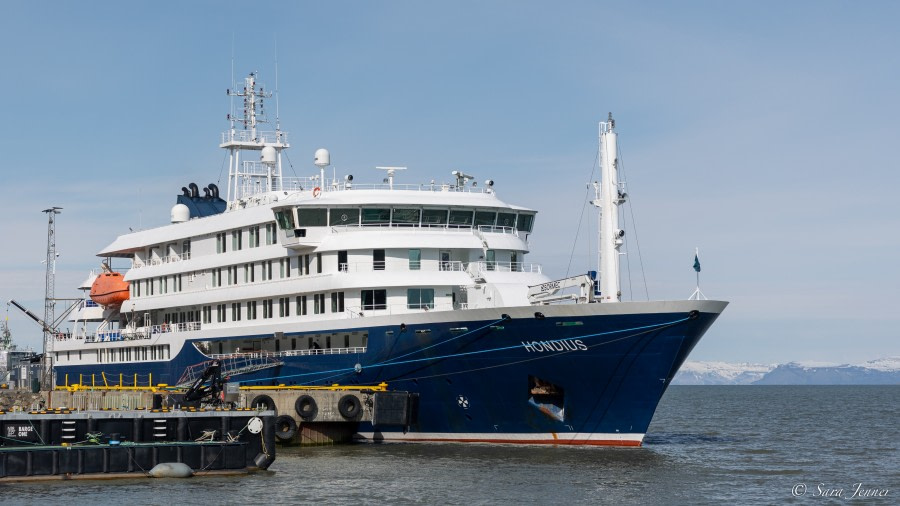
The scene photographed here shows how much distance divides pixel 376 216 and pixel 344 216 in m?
1.13

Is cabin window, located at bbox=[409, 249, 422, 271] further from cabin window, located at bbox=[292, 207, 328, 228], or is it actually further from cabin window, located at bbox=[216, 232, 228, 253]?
cabin window, located at bbox=[216, 232, 228, 253]

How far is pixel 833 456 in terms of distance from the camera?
133 feet

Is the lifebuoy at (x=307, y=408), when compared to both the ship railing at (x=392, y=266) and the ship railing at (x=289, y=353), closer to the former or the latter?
the ship railing at (x=289, y=353)

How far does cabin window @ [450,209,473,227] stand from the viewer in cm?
4219

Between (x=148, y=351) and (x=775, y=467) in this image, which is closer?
(x=775, y=467)

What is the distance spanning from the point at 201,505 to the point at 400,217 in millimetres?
16854

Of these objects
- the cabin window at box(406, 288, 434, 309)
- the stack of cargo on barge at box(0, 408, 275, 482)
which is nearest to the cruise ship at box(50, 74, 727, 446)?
the cabin window at box(406, 288, 434, 309)

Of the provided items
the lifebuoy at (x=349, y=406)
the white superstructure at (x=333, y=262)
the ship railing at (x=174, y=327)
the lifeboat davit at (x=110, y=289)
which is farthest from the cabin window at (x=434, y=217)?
the lifeboat davit at (x=110, y=289)

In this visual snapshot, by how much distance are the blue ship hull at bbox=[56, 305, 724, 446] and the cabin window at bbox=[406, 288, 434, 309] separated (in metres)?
1.94

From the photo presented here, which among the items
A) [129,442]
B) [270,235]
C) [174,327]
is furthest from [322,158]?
[129,442]

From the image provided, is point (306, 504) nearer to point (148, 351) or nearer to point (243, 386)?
point (243, 386)

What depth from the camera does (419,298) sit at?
40062 millimetres

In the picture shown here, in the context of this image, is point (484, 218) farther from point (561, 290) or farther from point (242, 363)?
point (242, 363)

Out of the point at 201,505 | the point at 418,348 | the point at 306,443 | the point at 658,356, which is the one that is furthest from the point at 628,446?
the point at 201,505
